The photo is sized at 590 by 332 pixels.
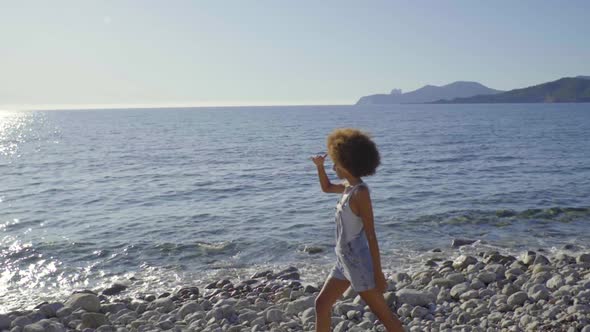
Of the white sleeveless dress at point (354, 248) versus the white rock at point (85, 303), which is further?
the white rock at point (85, 303)

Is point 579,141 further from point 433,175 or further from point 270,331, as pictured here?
point 270,331

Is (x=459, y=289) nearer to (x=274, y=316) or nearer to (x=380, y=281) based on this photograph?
(x=274, y=316)

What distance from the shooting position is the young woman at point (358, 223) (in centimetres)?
462

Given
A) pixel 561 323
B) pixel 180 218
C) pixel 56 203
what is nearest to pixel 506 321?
pixel 561 323

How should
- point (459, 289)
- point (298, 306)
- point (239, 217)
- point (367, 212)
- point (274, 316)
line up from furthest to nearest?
point (239, 217), point (459, 289), point (298, 306), point (274, 316), point (367, 212)

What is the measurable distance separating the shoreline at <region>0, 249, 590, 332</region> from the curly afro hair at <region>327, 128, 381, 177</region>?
10.8 ft

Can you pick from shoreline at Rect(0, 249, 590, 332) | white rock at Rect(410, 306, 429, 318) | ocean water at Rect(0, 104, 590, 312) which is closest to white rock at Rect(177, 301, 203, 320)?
shoreline at Rect(0, 249, 590, 332)

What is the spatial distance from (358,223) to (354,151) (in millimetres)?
645

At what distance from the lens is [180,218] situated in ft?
57.6

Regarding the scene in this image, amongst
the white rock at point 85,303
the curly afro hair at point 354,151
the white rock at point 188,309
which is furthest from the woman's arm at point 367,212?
the white rock at point 85,303

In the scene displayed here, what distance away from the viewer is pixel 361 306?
8141mm

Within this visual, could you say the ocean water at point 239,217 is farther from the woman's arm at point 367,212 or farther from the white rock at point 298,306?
the woman's arm at point 367,212

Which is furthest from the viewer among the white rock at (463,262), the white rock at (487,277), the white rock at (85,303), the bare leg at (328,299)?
the white rock at (463,262)

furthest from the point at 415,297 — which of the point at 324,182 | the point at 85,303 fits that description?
the point at 85,303
